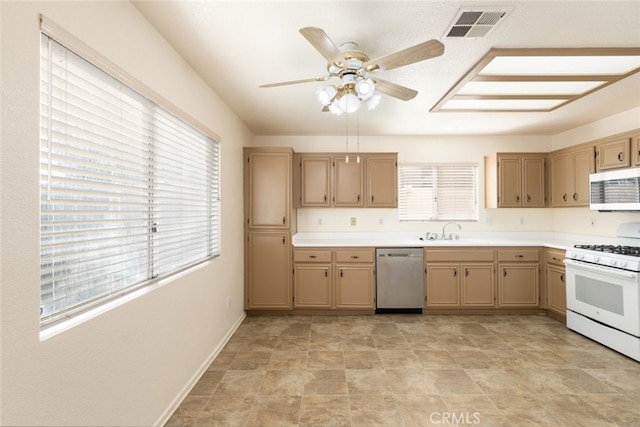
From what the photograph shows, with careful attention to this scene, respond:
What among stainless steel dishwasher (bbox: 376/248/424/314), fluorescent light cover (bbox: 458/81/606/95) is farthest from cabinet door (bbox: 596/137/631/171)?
stainless steel dishwasher (bbox: 376/248/424/314)

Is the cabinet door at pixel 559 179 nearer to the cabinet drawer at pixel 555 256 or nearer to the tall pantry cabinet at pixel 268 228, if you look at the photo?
the cabinet drawer at pixel 555 256

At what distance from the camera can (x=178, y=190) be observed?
2258mm

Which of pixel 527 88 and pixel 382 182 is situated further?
pixel 382 182

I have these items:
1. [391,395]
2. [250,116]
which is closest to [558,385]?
[391,395]

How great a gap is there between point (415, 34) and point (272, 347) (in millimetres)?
2960

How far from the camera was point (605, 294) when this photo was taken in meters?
2.97

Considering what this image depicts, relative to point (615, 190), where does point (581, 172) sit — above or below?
above

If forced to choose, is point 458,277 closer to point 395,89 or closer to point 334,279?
point 334,279

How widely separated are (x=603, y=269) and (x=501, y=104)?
6.41 ft

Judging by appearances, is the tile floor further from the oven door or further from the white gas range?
the oven door

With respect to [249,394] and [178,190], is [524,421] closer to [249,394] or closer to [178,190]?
[249,394]

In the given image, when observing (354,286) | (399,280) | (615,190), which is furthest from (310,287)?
(615,190)

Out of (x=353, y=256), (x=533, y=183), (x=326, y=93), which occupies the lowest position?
(x=353, y=256)

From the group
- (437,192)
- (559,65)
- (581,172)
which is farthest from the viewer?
(437,192)
